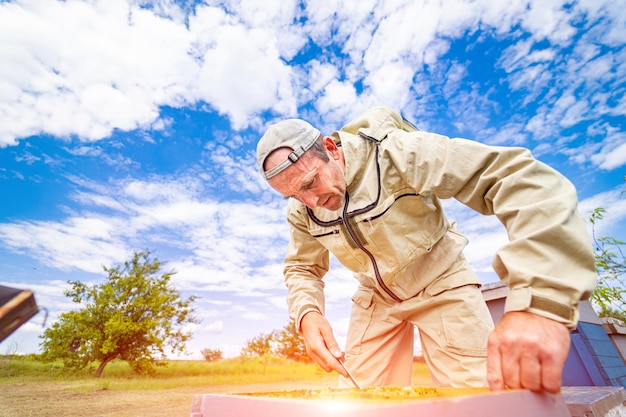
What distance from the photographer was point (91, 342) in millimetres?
8406

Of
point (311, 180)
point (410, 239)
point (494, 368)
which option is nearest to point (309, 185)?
point (311, 180)

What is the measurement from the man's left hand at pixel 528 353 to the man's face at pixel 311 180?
128 cm

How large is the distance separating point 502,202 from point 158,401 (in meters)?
6.61

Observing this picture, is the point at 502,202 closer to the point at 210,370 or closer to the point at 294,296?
the point at 294,296

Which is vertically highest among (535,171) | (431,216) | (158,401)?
(431,216)

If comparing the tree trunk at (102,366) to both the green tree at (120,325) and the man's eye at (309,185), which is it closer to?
the green tree at (120,325)

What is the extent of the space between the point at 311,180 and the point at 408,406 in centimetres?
155

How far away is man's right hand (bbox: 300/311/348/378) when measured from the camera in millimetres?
1972

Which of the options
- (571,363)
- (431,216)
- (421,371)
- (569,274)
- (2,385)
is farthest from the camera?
(421,371)

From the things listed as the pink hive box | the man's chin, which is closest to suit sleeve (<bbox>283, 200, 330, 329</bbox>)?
the man's chin

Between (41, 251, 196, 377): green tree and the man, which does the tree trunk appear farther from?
the man

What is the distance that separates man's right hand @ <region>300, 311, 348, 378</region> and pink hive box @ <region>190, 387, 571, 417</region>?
3.66 ft

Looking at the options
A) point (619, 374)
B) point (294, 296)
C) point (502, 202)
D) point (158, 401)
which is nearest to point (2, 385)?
point (158, 401)

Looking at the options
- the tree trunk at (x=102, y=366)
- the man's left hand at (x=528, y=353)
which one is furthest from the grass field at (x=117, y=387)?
the man's left hand at (x=528, y=353)
